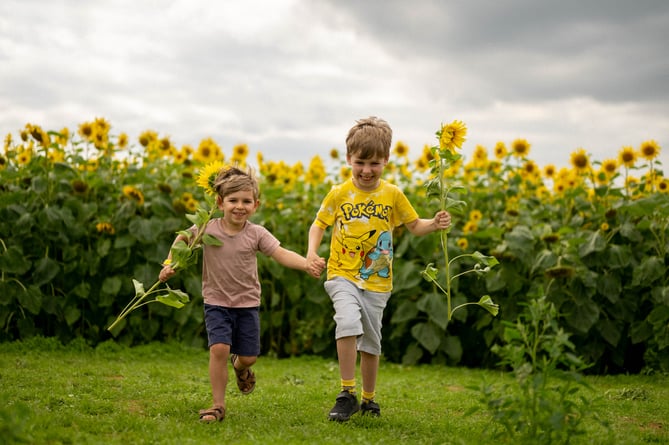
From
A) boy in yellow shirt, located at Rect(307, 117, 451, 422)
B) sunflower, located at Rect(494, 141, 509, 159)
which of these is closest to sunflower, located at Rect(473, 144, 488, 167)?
sunflower, located at Rect(494, 141, 509, 159)

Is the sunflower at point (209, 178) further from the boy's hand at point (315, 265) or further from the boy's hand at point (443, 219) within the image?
the boy's hand at point (443, 219)

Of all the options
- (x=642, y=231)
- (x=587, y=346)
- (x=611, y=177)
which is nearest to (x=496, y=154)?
(x=611, y=177)

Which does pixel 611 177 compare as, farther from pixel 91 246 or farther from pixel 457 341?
pixel 91 246

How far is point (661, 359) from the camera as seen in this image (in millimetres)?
6262

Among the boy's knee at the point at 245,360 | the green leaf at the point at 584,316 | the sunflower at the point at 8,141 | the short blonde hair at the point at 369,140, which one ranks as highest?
the sunflower at the point at 8,141

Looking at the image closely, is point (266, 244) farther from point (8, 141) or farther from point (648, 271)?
point (8, 141)

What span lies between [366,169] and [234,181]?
71 cm

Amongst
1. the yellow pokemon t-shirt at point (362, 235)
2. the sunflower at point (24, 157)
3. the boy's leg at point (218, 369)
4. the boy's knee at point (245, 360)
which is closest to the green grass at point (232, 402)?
the boy's leg at point (218, 369)

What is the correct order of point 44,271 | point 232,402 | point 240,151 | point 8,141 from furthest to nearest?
point 240,151 < point 8,141 < point 44,271 < point 232,402

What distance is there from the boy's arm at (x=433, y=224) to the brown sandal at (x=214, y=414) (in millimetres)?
1446

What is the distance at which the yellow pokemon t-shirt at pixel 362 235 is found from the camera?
4141 mm

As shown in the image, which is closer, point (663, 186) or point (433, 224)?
point (433, 224)

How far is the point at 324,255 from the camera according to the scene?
708 cm

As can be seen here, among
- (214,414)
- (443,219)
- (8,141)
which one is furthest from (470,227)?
(8,141)
